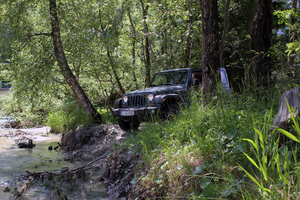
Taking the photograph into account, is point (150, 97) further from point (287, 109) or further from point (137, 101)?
point (287, 109)

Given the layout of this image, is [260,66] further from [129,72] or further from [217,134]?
[129,72]

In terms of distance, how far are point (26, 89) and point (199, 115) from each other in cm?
659

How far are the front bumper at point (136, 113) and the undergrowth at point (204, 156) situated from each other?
72.7 inches

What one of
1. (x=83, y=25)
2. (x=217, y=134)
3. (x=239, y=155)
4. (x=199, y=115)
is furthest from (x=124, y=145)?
(x=83, y=25)

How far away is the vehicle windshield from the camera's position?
24.5 feet

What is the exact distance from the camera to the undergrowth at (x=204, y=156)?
100 inches

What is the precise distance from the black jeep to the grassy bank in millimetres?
1775

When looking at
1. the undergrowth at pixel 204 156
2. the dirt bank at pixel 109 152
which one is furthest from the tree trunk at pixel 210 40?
the dirt bank at pixel 109 152

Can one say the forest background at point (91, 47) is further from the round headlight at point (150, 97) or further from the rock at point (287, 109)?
the rock at point (287, 109)

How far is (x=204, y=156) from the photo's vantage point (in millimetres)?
3090

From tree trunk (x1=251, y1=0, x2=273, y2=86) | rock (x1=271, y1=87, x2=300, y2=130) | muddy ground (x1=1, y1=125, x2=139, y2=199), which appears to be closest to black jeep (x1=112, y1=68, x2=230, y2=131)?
muddy ground (x1=1, y1=125, x2=139, y2=199)

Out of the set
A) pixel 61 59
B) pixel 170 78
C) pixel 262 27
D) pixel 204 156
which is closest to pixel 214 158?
pixel 204 156

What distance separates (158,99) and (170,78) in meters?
1.66

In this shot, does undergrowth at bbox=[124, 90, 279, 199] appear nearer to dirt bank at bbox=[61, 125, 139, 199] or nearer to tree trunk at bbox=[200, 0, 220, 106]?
dirt bank at bbox=[61, 125, 139, 199]
